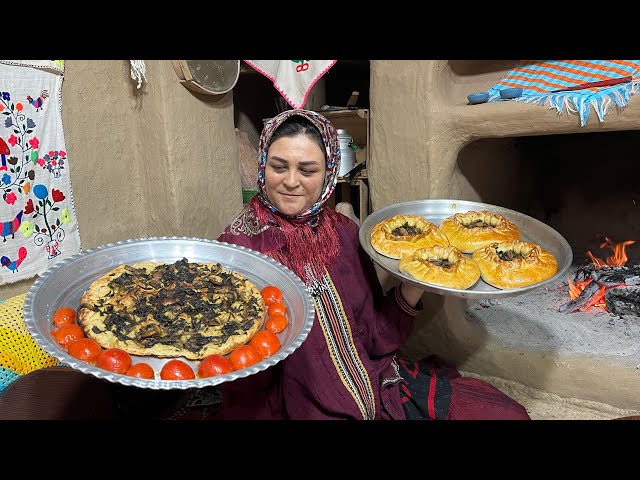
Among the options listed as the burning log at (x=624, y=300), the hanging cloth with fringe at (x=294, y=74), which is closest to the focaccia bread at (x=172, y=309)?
the hanging cloth with fringe at (x=294, y=74)

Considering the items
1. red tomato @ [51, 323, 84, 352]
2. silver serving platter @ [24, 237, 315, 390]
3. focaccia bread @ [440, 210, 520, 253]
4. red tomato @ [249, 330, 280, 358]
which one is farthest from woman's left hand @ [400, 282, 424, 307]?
red tomato @ [51, 323, 84, 352]

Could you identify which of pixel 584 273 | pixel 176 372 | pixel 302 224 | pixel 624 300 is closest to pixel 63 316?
pixel 176 372

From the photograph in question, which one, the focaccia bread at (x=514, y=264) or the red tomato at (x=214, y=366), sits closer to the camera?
the red tomato at (x=214, y=366)

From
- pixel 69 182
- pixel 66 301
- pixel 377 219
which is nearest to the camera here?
pixel 66 301

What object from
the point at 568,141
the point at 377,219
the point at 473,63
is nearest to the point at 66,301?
the point at 377,219

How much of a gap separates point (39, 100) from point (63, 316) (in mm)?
1326

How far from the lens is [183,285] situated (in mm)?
1715

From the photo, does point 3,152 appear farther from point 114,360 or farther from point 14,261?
point 114,360

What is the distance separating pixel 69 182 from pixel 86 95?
0.45 meters

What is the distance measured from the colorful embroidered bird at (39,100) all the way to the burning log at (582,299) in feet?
9.91

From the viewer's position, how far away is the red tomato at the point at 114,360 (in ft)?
4.24

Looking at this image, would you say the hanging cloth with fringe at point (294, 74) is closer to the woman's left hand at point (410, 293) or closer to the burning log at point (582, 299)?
the woman's left hand at point (410, 293)

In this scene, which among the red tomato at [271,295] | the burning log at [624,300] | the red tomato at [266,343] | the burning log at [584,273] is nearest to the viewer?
the red tomato at [266,343]
